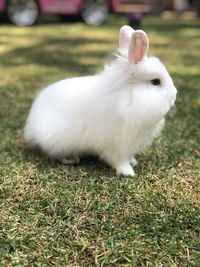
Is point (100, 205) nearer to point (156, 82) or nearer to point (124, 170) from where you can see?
point (124, 170)

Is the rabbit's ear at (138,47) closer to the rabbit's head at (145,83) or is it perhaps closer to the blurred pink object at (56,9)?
the rabbit's head at (145,83)

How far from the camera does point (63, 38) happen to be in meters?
10.0

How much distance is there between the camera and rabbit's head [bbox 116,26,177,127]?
2924mm

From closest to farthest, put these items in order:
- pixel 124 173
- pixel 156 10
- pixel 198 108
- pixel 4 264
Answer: pixel 4 264 → pixel 124 173 → pixel 198 108 → pixel 156 10

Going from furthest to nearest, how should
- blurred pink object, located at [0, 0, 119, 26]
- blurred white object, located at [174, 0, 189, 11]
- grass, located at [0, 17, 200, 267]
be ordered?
blurred white object, located at [174, 0, 189, 11] → blurred pink object, located at [0, 0, 119, 26] → grass, located at [0, 17, 200, 267]

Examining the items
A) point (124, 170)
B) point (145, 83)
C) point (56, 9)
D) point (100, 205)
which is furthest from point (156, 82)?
point (56, 9)

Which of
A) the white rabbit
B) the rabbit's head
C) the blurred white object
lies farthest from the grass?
the blurred white object

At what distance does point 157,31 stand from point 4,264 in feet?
31.7

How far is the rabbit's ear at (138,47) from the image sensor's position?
9.24ft

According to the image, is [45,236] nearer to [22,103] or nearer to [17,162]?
[17,162]

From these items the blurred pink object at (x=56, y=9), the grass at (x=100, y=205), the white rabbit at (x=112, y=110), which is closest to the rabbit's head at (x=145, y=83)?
the white rabbit at (x=112, y=110)

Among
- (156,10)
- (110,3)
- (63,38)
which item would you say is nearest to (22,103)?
(63,38)

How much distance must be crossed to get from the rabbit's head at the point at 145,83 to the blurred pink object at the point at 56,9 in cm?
922

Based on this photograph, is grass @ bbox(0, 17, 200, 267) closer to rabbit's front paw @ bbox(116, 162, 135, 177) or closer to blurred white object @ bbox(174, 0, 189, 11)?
rabbit's front paw @ bbox(116, 162, 135, 177)
